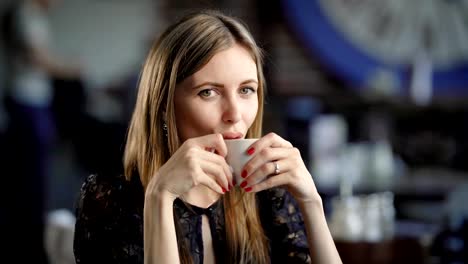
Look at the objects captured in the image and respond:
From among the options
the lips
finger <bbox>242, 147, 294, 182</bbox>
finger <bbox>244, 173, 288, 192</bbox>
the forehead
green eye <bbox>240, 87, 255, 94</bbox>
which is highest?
the forehead

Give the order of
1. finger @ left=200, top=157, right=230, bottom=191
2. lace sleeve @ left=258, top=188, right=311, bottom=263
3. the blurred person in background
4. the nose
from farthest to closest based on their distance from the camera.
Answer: the blurred person in background
lace sleeve @ left=258, top=188, right=311, bottom=263
the nose
finger @ left=200, top=157, right=230, bottom=191

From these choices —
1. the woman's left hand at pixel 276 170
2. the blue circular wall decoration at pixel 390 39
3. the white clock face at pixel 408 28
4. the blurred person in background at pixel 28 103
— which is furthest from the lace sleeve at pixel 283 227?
the white clock face at pixel 408 28

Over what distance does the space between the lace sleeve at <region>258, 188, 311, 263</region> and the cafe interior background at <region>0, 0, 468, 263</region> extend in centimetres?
→ 191

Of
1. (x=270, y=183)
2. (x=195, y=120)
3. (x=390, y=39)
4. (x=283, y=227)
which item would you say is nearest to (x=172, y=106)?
(x=195, y=120)

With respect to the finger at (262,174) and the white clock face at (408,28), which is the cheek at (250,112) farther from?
the white clock face at (408,28)

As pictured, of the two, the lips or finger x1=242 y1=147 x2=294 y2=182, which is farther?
the lips

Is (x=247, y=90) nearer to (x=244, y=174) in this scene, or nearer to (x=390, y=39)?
(x=244, y=174)

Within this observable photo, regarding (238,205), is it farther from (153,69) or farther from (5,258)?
(5,258)

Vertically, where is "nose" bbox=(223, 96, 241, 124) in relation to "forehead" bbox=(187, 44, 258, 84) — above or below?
below

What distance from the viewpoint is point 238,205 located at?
1409mm

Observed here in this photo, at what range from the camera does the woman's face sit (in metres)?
1.23

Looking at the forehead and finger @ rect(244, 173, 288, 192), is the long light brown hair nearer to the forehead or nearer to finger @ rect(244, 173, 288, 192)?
the forehead

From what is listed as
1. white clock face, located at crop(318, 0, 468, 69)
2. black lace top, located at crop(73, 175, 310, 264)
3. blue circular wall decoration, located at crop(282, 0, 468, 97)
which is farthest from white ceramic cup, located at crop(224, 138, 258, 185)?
white clock face, located at crop(318, 0, 468, 69)

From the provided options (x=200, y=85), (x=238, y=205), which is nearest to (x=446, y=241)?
(x=238, y=205)
